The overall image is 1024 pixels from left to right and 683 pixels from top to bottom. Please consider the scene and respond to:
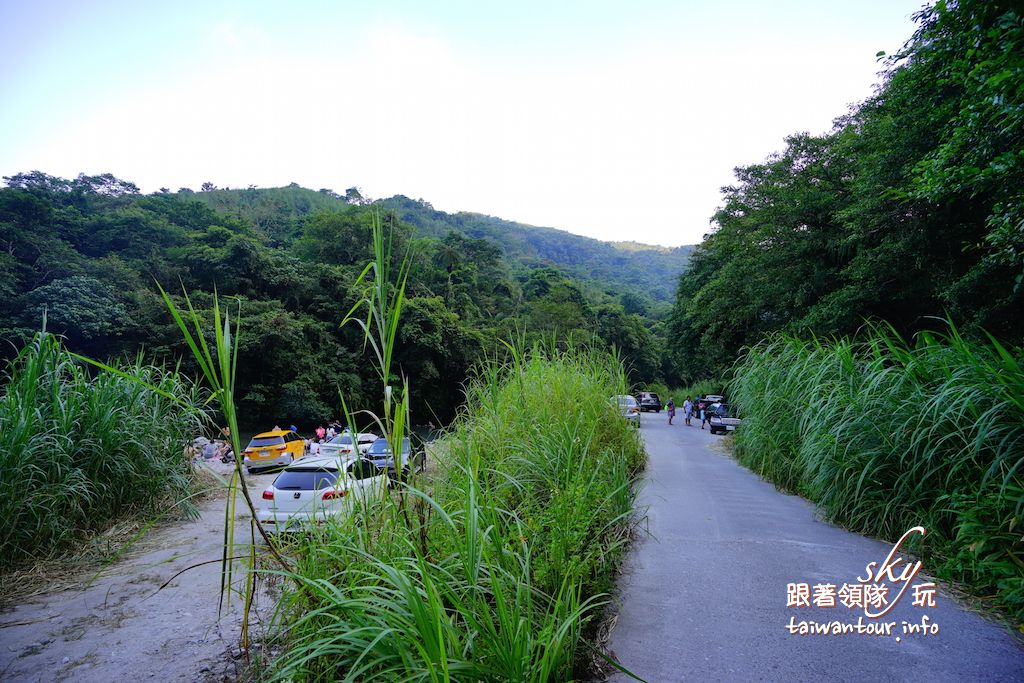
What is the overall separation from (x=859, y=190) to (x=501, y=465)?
1239cm

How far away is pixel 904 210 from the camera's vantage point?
11719 mm

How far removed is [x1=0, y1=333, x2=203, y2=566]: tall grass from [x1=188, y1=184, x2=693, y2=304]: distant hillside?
39.8 meters

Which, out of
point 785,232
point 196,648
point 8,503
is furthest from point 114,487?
point 785,232

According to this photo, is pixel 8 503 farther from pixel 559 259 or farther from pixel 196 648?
pixel 559 259

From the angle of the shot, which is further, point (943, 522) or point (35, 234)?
point (35, 234)

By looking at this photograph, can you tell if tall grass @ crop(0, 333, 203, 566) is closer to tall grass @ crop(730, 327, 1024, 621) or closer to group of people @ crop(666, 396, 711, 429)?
tall grass @ crop(730, 327, 1024, 621)

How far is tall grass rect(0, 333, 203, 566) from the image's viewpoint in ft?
17.4

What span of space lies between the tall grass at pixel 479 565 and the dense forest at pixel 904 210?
4.96 metres

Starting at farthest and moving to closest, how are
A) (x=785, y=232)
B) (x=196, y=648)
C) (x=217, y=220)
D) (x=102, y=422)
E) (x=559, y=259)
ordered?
(x=559, y=259), (x=217, y=220), (x=785, y=232), (x=102, y=422), (x=196, y=648)

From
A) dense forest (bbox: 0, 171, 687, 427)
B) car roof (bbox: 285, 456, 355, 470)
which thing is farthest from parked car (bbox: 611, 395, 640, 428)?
dense forest (bbox: 0, 171, 687, 427)

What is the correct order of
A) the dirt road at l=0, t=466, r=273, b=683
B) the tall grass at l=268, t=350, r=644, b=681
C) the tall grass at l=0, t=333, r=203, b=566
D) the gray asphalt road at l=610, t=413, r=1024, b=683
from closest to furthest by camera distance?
the tall grass at l=268, t=350, r=644, b=681 → the gray asphalt road at l=610, t=413, r=1024, b=683 → the dirt road at l=0, t=466, r=273, b=683 → the tall grass at l=0, t=333, r=203, b=566

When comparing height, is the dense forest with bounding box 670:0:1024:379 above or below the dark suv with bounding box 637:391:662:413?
above

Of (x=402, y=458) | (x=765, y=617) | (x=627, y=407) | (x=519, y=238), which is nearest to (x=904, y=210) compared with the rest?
(x=627, y=407)

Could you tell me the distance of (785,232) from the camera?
1670 cm
